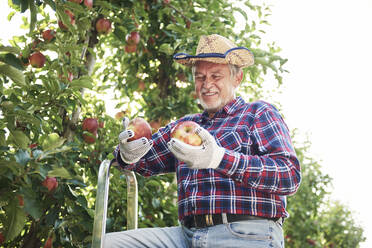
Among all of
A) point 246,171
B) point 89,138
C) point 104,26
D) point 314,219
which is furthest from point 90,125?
point 314,219

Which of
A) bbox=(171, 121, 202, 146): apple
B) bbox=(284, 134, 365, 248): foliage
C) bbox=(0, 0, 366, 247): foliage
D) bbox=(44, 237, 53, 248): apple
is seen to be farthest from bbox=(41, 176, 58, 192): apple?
bbox=(284, 134, 365, 248): foliage

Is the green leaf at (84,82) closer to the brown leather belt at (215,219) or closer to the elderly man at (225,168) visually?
the elderly man at (225,168)

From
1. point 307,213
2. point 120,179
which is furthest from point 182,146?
point 307,213

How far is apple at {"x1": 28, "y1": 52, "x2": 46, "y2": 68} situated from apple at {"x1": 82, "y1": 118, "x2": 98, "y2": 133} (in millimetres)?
399

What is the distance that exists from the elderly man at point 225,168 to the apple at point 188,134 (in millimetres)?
42

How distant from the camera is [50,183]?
1.82m

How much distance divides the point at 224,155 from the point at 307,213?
19.4ft

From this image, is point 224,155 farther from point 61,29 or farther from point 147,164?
point 61,29

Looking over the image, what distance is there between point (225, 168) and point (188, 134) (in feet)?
0.51

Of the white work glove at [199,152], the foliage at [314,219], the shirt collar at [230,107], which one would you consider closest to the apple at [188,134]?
the white work glove at [199,152]

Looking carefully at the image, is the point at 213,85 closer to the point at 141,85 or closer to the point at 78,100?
the point at 78,100

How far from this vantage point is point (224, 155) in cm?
124

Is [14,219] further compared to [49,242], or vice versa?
[49,242]

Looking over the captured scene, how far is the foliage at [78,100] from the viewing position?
1556mm
